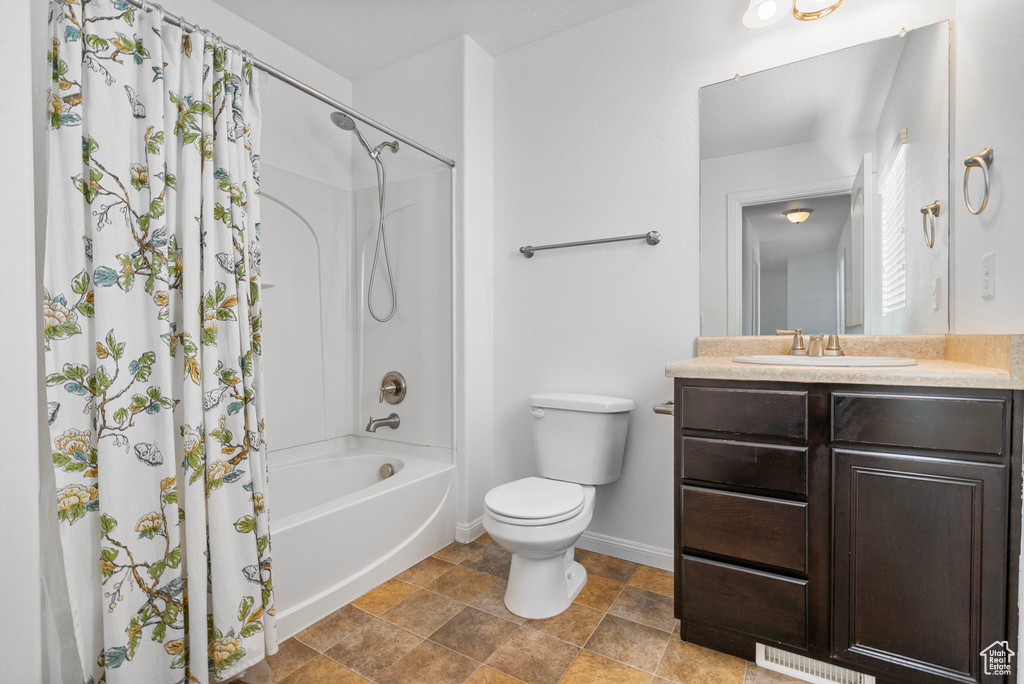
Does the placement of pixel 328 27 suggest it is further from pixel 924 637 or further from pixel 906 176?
pixel 924 637

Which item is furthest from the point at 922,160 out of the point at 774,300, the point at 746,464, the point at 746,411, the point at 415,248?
the point at 415,248

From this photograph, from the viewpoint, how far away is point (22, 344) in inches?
43.2

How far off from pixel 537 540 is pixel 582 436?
21.0 inches

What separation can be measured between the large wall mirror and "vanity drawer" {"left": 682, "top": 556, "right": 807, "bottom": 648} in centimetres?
92

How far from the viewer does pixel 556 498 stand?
1.82m

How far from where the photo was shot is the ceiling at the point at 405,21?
223 centimetres

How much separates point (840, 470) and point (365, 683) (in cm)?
147

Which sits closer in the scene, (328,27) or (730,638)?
(730,638)

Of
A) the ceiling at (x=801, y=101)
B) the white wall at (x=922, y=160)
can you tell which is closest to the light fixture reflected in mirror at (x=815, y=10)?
the ceiling at (x=801, y=101)

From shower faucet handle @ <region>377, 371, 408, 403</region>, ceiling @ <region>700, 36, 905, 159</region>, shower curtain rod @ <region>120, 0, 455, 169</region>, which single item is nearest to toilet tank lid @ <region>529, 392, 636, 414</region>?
shower faucet handle @ <region>377, 371, 408, 403</region>

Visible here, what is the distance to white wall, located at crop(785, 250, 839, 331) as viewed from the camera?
1.86 meters

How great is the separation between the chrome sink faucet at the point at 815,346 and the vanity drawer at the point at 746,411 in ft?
1.38

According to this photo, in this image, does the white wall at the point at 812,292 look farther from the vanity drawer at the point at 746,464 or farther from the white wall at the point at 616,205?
the vanity drawer at the point at 746,464

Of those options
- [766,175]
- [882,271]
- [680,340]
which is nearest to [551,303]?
[680,340]
